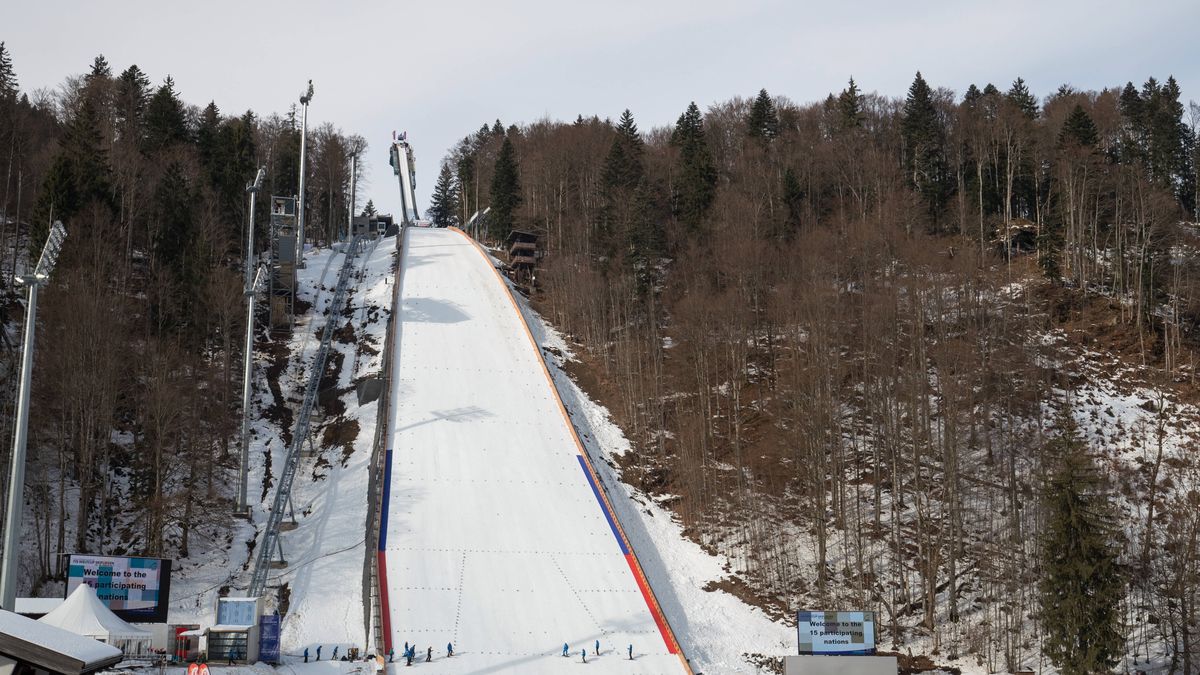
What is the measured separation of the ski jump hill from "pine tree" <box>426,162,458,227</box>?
203 ft

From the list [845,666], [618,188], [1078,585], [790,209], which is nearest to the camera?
[845,666]

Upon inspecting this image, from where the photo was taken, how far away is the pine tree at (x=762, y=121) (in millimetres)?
71375

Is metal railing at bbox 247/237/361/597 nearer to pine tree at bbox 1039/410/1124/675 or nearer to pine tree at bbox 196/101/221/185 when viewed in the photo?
pine tree at bbox 196/101/221/185

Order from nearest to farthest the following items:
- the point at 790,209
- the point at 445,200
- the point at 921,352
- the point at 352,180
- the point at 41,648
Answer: the point at 41,648, the point at 921,352, the point at 790,209, the point at 352,180, the point at 445,200

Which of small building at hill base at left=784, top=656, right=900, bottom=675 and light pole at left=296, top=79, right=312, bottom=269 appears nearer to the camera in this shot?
small building at hill base at left=784, top=656, right=900, bottom=675

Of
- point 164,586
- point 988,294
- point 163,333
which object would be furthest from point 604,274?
point 164,586

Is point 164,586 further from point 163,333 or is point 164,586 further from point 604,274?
point 604,274

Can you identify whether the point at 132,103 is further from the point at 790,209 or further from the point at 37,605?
the point at 37,605

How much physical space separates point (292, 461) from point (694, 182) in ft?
120

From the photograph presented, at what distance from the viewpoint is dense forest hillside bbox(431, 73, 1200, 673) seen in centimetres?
2684

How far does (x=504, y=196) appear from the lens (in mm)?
71125

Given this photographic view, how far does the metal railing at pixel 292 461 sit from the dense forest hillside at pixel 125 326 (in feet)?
5.53

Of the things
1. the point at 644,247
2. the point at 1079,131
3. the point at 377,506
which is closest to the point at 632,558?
the point at 377,506

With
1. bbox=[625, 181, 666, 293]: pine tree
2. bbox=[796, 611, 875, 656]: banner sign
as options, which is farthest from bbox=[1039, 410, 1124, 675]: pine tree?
bbox=[625, 181, 666, 293]: pine tree
